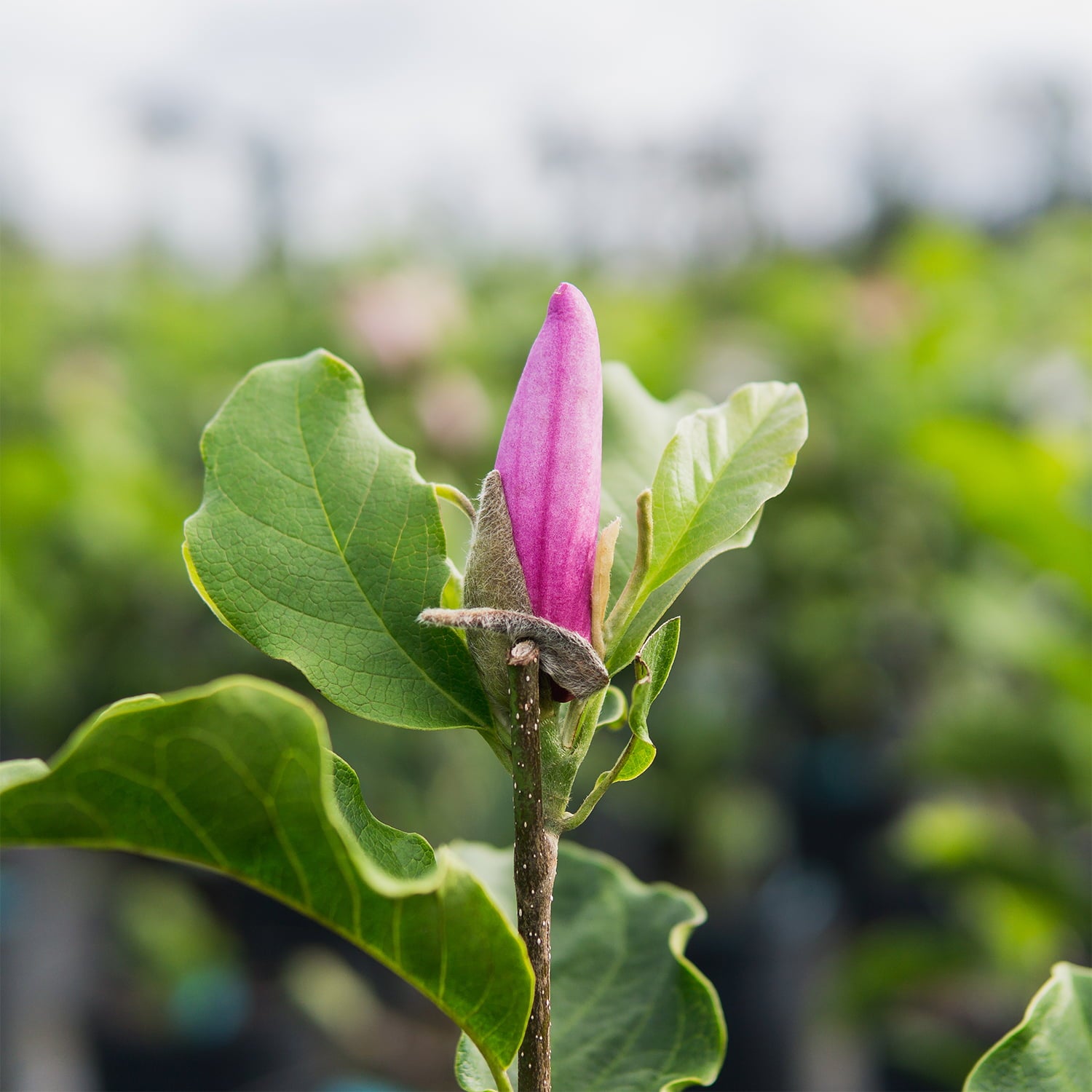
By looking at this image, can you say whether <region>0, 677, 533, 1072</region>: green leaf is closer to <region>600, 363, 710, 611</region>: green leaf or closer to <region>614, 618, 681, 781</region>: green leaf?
<region>614, 618, 681, 781</region>: green leaf

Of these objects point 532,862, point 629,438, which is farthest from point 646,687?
point 629,438

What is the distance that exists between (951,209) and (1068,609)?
5.21 m

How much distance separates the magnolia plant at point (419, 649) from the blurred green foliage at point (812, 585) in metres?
1.38

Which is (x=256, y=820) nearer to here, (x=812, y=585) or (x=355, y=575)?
(x=355, y=575)

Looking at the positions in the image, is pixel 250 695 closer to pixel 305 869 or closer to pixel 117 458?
pixel 305 869

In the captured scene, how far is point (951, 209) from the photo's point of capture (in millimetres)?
7102

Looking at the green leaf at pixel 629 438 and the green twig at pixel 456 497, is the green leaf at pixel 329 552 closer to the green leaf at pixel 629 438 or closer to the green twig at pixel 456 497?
the green twig at pixel 456 497

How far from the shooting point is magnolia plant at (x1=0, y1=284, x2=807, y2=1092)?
35 centimetres

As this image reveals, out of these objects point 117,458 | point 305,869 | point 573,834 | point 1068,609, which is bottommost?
point 573,834

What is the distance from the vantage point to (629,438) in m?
0.60

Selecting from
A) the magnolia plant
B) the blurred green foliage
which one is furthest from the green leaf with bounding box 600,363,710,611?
the blurred green foliage

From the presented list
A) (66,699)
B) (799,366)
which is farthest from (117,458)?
(799,366)

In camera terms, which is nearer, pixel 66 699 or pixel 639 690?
pixel 639 690

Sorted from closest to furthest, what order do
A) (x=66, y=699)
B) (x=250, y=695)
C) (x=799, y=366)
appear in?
(x=250, y=695)
(x=66, y=699)
(x=799, y=366)
